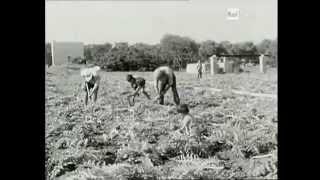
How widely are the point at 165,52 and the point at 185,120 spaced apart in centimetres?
32

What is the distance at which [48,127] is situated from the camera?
232 centimetres

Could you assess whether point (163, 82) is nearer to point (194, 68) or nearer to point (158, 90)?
point (158, 90)

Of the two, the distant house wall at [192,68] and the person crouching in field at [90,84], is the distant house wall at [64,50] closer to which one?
the person crouching in field at [90,84]

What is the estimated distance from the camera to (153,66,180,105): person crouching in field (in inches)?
92.4

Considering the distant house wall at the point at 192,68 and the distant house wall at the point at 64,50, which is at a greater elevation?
the distant house wall at the point at 64,50

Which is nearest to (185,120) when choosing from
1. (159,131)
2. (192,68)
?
(159,131)

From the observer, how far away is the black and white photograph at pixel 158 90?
91.0 inches

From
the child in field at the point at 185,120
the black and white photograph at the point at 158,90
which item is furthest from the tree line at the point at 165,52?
the child in field at the point at 185,120

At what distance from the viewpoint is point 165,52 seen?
2342mm

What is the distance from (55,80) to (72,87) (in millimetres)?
80
